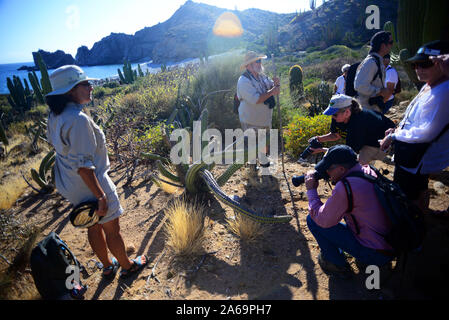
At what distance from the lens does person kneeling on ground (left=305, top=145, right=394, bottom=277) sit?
1.73 m

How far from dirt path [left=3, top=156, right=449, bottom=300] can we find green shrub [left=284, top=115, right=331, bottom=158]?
1.23 m

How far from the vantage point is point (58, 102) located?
183cm

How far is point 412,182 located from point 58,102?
3168mm

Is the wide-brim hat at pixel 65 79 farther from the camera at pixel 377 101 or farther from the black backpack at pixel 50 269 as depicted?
the camera at pixel 377 101

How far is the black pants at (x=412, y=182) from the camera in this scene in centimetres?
223

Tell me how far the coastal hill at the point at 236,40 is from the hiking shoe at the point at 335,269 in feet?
35.4

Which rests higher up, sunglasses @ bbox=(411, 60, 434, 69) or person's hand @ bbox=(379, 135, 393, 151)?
sunglasses @ bbox=(411, 60, 434, 69)

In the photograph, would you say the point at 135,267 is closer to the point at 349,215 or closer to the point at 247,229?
the point at 247,229

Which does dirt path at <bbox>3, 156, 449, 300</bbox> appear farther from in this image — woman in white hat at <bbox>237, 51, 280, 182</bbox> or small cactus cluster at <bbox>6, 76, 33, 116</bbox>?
small cactus cluster at <bbox>6, 76, 33, 116</bbox>

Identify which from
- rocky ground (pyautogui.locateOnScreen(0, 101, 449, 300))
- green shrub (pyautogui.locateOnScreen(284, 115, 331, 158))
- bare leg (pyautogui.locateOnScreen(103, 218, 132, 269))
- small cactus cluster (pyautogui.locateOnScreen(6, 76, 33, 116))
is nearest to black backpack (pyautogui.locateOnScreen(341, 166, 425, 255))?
rocky ground (pyautogui.locateOnScreen(0, 101, 449, 300))

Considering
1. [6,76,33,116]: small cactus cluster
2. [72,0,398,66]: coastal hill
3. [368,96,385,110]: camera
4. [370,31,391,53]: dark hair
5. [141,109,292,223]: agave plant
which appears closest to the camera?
[141,109,292,223]: agave plant

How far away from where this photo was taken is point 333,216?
182cm
